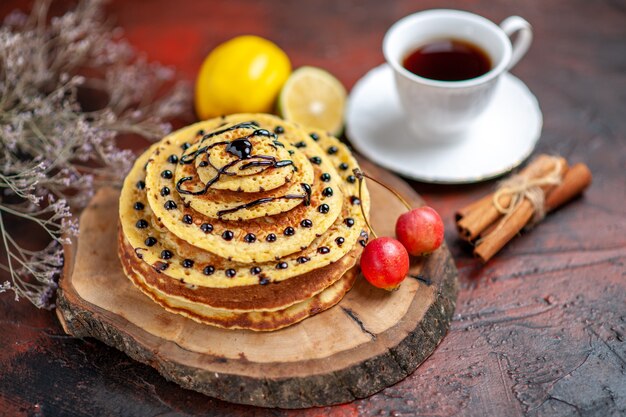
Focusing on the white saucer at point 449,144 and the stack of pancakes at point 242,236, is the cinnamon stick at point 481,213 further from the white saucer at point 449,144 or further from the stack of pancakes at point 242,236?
the stack of pancakes at point 242,236

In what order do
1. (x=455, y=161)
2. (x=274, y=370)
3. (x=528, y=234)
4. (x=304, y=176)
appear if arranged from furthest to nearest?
(x=455, y=161) → (x=528, y=234) → (x=304, y=176) → (x=274, y=370)

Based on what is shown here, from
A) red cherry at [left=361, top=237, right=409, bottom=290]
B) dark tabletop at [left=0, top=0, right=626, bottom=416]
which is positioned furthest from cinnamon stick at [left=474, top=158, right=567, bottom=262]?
red cherry at [left=361, top=237, right=409, bottom=290]

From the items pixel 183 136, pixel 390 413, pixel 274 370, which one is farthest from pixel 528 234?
pixel 183 136

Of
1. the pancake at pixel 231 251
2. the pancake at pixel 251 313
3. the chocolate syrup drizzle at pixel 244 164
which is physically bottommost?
the pancake at pixel 251 313

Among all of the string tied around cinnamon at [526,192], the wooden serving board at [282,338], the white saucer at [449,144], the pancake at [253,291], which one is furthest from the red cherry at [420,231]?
the white saucer at [449,144]

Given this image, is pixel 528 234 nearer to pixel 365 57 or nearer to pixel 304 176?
pixel 304 176

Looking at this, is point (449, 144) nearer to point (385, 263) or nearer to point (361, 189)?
point (361, 189)

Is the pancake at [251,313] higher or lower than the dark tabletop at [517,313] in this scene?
higher
